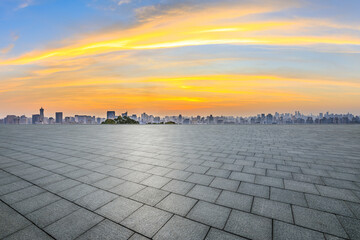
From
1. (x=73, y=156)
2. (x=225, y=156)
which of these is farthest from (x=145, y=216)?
(x=73, y=156)

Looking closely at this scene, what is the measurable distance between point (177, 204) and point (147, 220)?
2.44ft

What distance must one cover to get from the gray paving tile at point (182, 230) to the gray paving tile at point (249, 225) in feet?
1.45

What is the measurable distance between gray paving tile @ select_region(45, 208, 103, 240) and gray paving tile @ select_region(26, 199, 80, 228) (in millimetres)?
141

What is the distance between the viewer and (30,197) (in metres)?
3.94

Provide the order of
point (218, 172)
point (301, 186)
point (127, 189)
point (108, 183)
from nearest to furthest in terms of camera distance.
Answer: point (127, 189)
point (301, 186)
point (108, 183)
point (218, 172)

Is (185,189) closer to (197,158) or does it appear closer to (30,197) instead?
(197,158)

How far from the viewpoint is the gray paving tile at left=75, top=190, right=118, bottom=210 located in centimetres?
359

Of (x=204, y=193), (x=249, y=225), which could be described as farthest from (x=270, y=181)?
(x=249, y=225)

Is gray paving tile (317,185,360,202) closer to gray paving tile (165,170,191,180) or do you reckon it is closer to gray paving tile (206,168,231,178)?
gray paving tile (206,168,231,178)

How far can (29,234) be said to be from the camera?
2.75m

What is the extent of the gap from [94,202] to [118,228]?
1.12 metres

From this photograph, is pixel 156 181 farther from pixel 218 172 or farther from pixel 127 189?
pixel 218 172

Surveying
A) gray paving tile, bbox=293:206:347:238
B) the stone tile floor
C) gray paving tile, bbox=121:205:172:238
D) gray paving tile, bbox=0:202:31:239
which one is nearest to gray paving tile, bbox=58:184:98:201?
the stone tile floor

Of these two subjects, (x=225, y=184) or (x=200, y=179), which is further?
(x=200, y=179)
